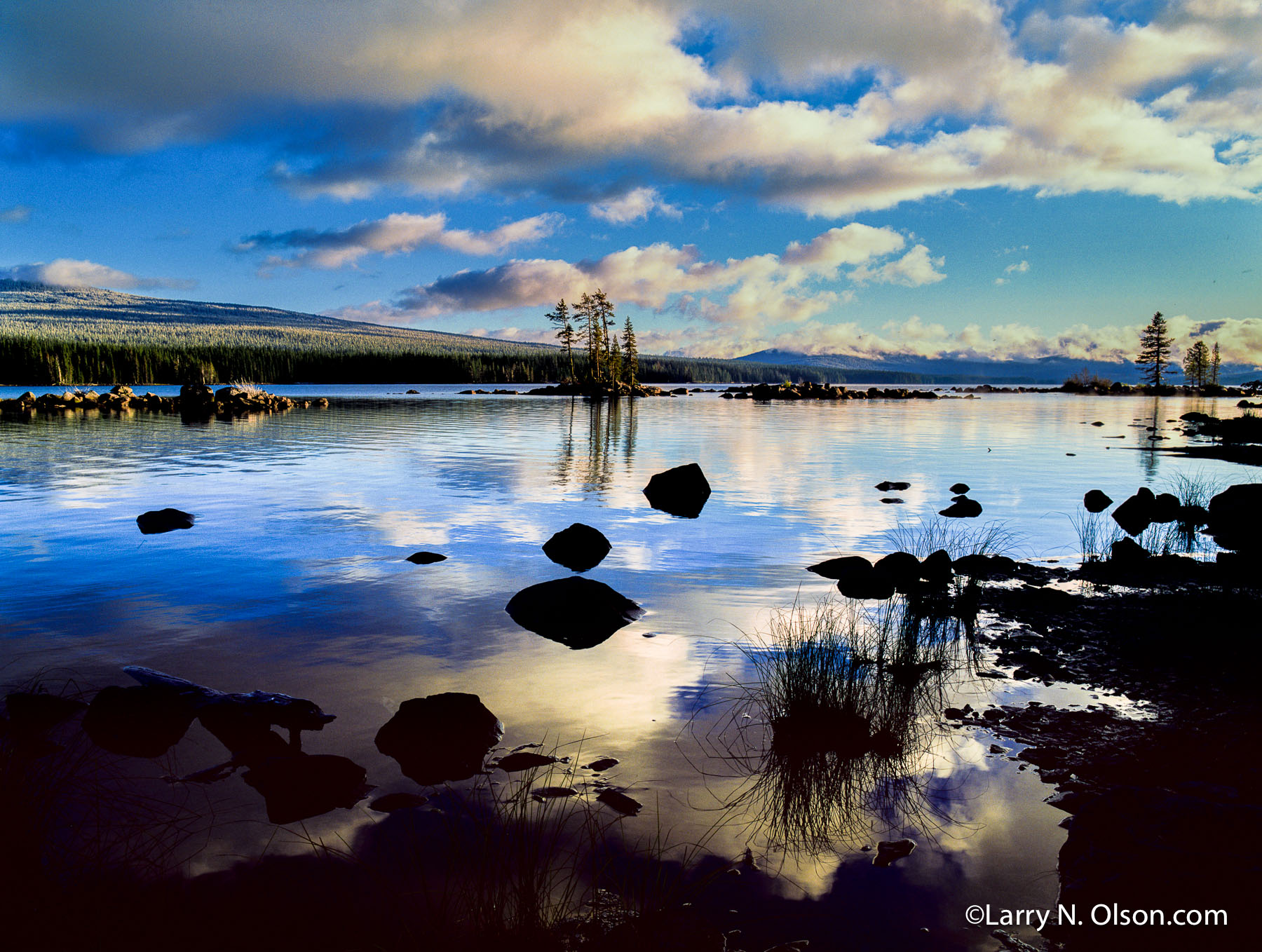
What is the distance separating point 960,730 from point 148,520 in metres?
16.9

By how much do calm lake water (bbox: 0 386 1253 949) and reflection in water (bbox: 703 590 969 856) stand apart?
0.17 feet

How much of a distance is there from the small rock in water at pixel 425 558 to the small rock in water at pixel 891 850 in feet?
33.1

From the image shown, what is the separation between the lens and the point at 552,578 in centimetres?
1286

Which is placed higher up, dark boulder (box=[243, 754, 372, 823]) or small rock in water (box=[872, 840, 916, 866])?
dark boulder (box=[243, 754, 372, 823])

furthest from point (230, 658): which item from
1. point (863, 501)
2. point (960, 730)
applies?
point (863, 501)

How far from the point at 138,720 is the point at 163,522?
11772 mm

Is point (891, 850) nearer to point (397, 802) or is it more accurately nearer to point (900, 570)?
point (397, 802)

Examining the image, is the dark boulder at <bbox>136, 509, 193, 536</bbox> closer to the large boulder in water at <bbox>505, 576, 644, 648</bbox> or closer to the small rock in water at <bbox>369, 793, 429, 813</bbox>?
the large boulder in water at <bbox>505, 576, 644, 648</bbox>

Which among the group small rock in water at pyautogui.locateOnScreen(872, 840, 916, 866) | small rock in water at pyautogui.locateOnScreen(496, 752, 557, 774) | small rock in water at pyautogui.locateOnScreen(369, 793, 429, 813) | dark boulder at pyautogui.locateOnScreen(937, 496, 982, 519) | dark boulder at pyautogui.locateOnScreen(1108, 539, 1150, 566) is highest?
dark boulder at pyautogui.locateOnScreen(1108, 539, 1150, 566)

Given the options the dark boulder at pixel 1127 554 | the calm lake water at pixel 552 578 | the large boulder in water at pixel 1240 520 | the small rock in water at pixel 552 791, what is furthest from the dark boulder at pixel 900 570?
the small rock in water at pixel 552 791

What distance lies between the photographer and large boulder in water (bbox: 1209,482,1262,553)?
39.8 ft

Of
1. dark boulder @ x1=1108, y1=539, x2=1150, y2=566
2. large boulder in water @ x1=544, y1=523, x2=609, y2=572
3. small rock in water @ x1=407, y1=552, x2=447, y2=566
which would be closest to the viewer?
dark boulder @ x1=1108, y1=539, x2=1150, y2=566

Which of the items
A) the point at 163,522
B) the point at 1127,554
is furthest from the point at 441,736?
the point at 163,522

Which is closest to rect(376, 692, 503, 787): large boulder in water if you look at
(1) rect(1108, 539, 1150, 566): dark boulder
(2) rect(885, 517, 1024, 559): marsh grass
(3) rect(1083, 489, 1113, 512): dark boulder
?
(2) rect(885, 517, 1024, 559): marsh grass
